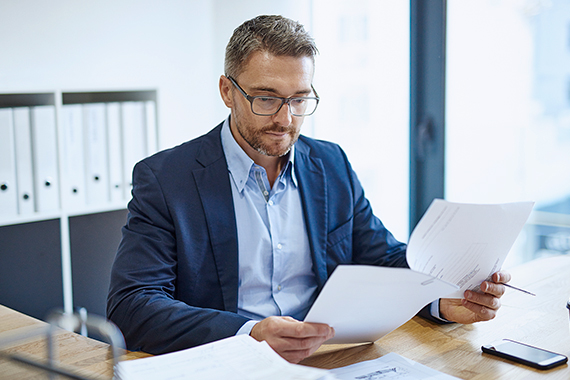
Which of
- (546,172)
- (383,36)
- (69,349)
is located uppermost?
(383,36)

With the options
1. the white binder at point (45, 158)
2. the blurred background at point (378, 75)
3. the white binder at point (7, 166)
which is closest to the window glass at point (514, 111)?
the blurred background at point (378, 75)

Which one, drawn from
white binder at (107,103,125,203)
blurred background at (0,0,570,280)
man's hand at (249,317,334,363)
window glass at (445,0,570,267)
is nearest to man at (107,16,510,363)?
man's hand at (249,317,334,363)

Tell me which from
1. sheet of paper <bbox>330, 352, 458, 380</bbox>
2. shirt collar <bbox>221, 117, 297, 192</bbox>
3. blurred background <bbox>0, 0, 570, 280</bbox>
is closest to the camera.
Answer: sheet of paper <bbox>330, 352, 458, 380</bbox>

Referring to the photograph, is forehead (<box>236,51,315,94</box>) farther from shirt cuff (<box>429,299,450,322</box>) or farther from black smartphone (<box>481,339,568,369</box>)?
black smartphone (<box>481,339,568,369</box>)

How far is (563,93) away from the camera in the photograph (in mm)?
2541

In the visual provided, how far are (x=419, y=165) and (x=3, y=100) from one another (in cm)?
204

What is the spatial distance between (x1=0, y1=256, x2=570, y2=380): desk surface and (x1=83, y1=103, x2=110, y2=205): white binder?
1074 mm

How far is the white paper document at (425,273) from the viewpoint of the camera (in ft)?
2.93

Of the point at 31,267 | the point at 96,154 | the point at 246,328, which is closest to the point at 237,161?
the point at 246,328

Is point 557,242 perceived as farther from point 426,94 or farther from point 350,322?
point 350,322

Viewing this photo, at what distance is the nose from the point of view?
139 cm


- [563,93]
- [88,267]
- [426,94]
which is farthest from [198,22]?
[563,93]

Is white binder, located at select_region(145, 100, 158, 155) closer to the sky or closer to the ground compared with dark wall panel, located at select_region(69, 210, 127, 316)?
closer to the sky

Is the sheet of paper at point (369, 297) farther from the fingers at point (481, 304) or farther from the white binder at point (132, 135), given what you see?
the white binder at point (132, 135)
